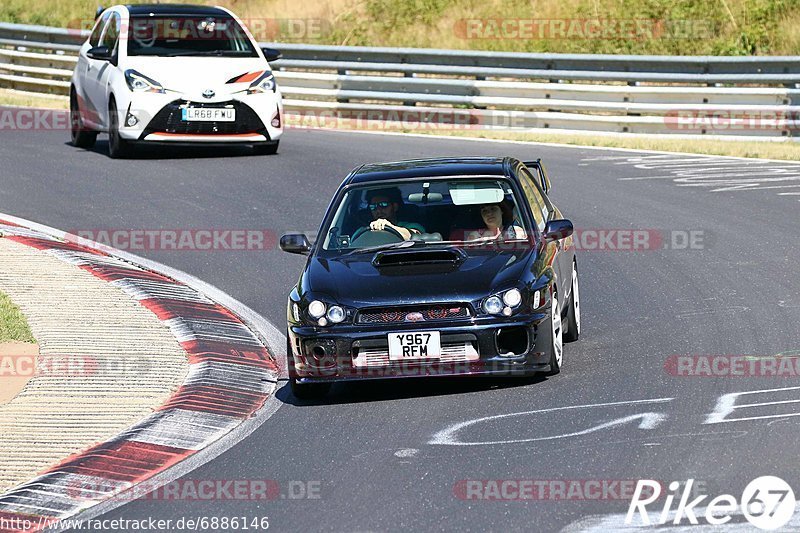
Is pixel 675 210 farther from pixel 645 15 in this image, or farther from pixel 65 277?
pixel 645 15

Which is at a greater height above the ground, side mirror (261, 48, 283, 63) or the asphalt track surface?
side mirror (261, 48, 283, 63)

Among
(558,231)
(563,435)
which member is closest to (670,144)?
(558,231)

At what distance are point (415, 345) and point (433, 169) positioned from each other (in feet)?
6.12

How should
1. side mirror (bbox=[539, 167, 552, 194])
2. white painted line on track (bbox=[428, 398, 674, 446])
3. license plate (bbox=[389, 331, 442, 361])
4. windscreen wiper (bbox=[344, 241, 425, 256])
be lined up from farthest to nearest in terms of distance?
side mirror (bbox=[539, 167, 552, 194]) < windscreen wiper (bbox=[344, 241, 425, 256]) < license plate (bbox=[389, 331, 442, 361]) < white painted line on track (bbox=[428, 398, 674, 446])

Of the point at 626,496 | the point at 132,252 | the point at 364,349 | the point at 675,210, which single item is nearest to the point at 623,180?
the point at 675,210

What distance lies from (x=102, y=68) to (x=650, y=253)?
900cm

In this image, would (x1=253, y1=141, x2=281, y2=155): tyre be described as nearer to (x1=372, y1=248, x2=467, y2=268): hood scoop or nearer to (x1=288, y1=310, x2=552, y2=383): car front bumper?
(x1=372, y1=248, x2=467, y2=268): hood scoop

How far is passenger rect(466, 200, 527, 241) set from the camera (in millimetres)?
9891

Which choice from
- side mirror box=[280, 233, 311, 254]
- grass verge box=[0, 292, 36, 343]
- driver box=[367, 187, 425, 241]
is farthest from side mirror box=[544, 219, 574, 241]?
grass verge box=[0, 292, 36, 343]

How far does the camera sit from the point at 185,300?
1198cm

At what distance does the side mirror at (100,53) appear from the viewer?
19266 millimetres

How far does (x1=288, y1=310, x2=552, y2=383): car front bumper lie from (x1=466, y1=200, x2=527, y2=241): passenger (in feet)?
3.08

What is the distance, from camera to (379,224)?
32.8 ft

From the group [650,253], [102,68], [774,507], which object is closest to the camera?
[774,507]
